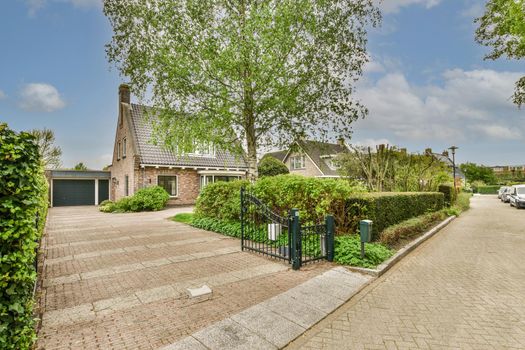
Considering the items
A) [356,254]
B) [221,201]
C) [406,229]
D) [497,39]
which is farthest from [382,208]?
[497,39]

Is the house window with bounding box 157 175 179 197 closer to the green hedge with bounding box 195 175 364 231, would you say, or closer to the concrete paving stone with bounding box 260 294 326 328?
the green hedge with bounding box 195 175 364 231

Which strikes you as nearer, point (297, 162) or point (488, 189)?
point (297, 162)

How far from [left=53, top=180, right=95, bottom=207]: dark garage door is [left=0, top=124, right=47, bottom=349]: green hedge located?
27501mm

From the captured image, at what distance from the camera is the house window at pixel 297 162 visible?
1453 inches

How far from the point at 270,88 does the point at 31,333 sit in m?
9.73

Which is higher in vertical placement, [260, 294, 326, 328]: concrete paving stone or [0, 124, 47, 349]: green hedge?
[0, 124, 47, 349]: green hedge

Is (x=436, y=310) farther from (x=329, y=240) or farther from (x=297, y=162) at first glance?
(x=297, y=162)

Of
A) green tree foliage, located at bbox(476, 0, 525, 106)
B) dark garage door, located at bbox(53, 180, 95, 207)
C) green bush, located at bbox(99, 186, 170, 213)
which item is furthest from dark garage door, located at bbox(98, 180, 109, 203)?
green tree foliage, located at bbox(476, 0, 525, 106)

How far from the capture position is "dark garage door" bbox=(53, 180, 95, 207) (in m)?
25.5

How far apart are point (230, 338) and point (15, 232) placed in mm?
2632

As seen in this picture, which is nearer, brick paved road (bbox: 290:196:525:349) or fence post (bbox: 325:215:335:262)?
brick paved road (bbox: 290:196:525:349)

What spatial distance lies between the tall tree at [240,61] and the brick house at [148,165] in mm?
7973

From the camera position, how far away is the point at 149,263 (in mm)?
6840

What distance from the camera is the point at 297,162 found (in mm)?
37688
